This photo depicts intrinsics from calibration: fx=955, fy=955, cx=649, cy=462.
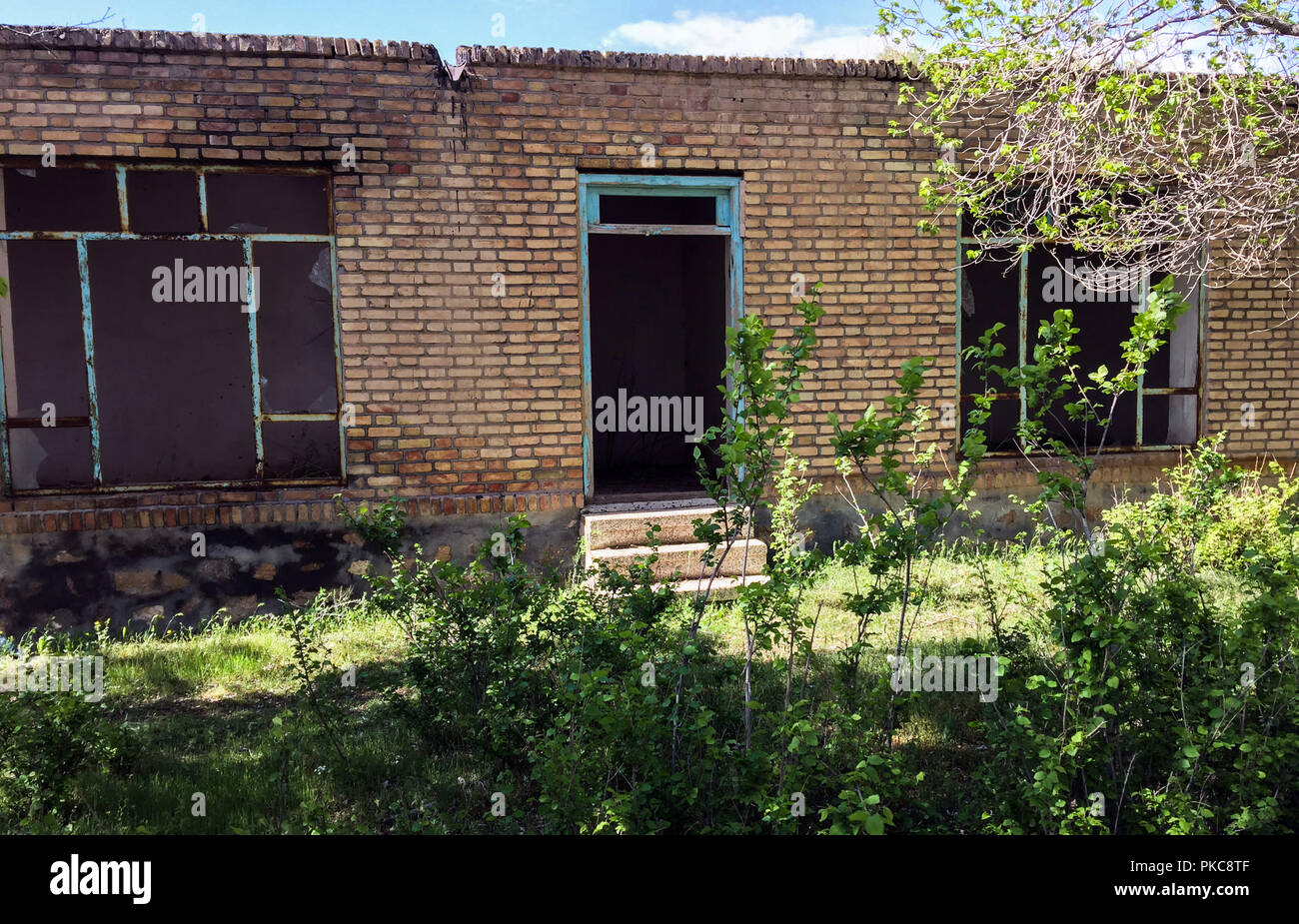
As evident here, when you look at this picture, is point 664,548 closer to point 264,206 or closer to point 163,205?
point 264,206

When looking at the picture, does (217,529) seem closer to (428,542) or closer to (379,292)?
(428,542)

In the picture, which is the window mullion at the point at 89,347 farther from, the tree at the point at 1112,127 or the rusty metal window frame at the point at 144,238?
the tree at the point at 1112,127

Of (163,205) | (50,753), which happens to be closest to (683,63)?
(50,753)

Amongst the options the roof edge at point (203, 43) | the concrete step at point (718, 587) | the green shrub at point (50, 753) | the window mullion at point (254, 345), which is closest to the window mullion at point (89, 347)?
the window mullion at point (254, 345)

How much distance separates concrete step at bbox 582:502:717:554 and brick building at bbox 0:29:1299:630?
0.23m

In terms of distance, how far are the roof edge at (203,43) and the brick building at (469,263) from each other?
0.06 ft

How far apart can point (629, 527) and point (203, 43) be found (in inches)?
168

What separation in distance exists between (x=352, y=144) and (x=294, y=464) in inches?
173

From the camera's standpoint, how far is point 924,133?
285 inches

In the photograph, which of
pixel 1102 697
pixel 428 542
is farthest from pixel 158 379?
pixel 1102 697

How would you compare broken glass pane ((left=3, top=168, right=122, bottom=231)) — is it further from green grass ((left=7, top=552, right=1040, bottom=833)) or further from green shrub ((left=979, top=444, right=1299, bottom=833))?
green shrub ((left=979, top=444, right=1299, bottom=833))

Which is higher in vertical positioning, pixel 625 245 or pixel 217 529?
pixel 625 245

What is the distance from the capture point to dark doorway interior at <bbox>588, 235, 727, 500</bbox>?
10594 millimetres

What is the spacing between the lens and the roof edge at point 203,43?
604 centimetres
